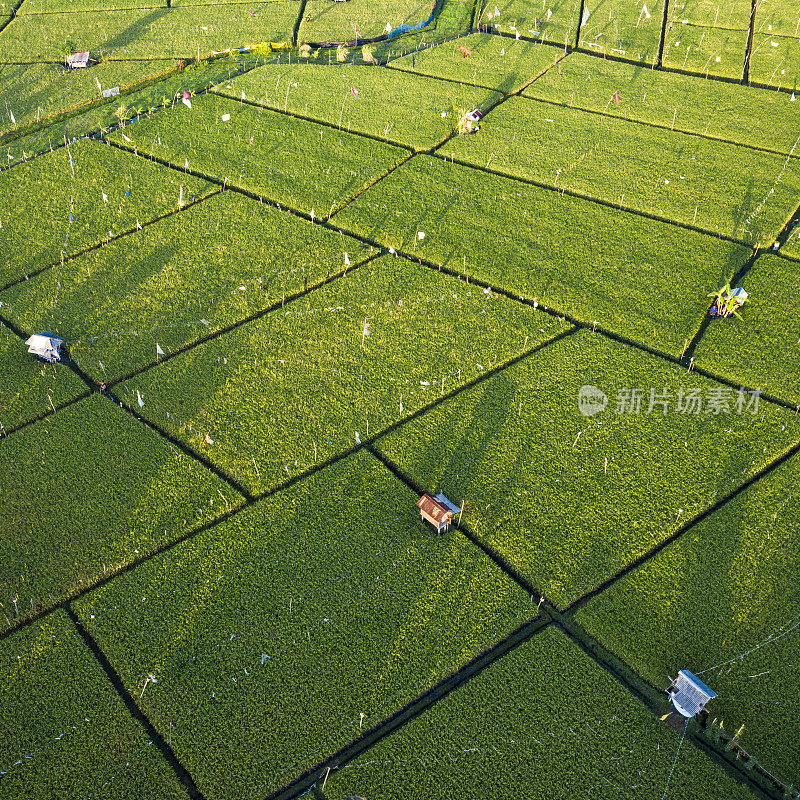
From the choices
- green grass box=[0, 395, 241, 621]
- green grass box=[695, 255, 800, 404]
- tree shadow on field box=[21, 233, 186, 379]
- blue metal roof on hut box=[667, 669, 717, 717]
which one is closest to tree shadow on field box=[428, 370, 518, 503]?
green grass box=[0, 395, 241, 621]

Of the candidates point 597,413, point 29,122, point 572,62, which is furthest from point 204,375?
point 572,62

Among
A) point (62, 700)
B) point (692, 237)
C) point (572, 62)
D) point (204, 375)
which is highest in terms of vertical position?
point (572, 62)

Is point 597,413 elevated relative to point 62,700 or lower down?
elevated

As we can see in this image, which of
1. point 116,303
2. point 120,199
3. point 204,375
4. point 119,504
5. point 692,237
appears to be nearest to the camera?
point 119,504

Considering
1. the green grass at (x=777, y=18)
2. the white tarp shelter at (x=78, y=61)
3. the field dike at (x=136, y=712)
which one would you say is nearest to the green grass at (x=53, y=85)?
the white tarp shelter at (x=78, y=61)

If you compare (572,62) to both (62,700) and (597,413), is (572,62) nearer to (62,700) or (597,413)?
(597,413)

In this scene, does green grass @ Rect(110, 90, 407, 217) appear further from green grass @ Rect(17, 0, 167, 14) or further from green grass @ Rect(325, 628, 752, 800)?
green grass @ Rect(325, 628, 752, 800)
